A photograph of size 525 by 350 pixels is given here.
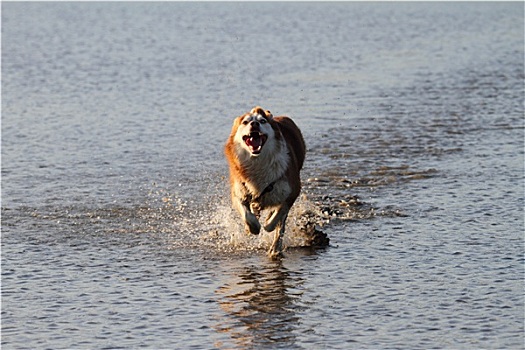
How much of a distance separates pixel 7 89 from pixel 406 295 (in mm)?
16687

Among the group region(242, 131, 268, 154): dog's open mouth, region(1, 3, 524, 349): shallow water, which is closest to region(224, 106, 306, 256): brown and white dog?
region(242, 131, 268, 154): dog's open mouth

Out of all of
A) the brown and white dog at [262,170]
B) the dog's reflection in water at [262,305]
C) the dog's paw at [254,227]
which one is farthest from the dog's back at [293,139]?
the dog's reflection in water at [262,305]

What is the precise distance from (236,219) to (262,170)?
1.83m

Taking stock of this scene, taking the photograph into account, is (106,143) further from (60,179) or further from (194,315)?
(194,315)

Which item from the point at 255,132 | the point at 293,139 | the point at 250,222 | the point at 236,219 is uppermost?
the point at 255,132

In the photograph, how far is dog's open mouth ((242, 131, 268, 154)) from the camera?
398 inches

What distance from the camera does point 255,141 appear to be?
10.2 m

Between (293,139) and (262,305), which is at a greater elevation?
(293,139)

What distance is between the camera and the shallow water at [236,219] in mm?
8586

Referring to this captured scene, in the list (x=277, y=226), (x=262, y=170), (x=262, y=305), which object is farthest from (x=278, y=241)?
(x=262, y=305)

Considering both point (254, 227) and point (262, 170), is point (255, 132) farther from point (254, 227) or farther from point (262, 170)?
point (254, 227)

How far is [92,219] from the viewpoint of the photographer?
12352 millimetres

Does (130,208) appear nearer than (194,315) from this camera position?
No

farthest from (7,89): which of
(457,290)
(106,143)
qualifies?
(457,290)
